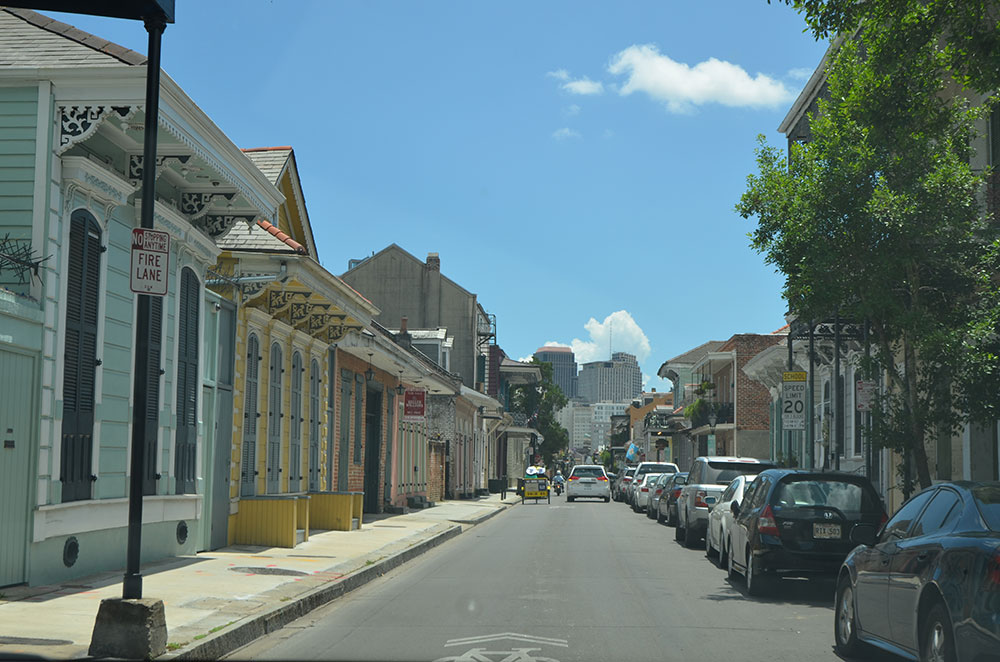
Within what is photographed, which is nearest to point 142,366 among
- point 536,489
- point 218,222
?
point 218,222

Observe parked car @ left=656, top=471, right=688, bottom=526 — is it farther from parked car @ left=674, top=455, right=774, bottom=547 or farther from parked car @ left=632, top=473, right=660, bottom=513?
parked car @ left=632, top=473, right=660, bottom=513

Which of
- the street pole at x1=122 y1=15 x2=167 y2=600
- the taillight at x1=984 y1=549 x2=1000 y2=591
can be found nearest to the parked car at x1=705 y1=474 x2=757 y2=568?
the street pole at x1=122 y1=15 x2=167 y2=600

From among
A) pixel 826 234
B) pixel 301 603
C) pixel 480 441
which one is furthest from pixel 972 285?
pixel 480 441

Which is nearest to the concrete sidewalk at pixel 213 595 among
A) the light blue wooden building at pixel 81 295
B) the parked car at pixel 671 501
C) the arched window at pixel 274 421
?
the light blue wooden building at pixel 81 295

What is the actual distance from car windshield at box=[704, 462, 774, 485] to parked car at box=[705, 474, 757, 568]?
346 cm

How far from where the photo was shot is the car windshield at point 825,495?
43.8 ft

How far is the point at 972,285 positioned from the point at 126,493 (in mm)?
11785

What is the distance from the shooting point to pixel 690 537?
893 inches

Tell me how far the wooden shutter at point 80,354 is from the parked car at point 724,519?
8.68m

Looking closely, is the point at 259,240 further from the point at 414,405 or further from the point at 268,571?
the point at 414,405

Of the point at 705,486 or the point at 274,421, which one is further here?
the point at 705,486

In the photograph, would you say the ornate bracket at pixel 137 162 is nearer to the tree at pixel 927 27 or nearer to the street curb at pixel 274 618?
the street curb at pixel 274 618

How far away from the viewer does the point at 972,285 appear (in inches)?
631

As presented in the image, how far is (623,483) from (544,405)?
154 ft
